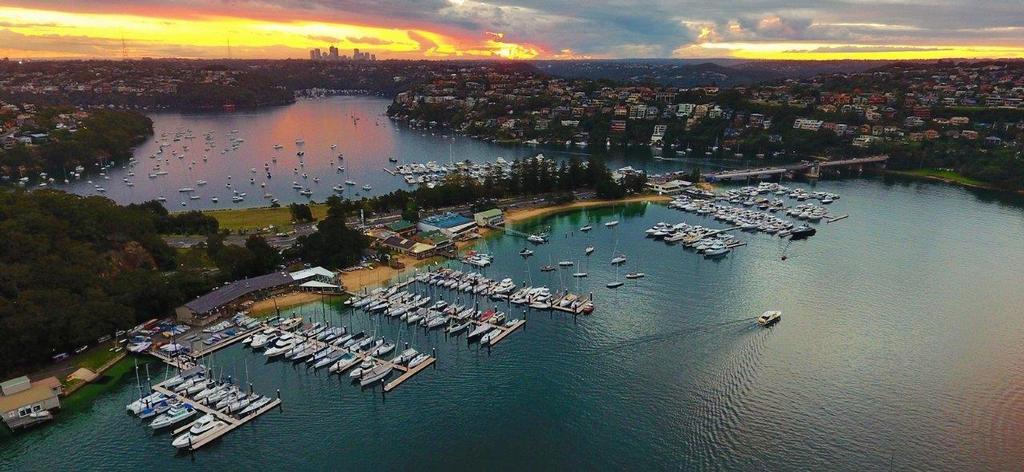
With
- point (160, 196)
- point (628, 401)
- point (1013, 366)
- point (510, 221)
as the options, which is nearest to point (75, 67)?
point (160, 196)

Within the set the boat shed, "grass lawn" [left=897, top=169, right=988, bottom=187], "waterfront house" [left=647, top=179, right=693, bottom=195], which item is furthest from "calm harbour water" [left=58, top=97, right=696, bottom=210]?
"grass lawn" [left=897, top=169, right=988, bottom=187]

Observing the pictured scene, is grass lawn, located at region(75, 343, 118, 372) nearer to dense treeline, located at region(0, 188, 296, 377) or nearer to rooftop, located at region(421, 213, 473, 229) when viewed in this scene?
dense treeline, located at region(0, 188, 296, 377)

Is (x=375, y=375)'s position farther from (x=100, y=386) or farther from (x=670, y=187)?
(x=670, y=187)

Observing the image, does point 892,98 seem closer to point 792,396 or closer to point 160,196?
point 792,396

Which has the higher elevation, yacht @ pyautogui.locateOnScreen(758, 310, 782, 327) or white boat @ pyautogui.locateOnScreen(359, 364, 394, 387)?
yacht @ pyautogui.locateOnScreen(758, 310, 782, 327)

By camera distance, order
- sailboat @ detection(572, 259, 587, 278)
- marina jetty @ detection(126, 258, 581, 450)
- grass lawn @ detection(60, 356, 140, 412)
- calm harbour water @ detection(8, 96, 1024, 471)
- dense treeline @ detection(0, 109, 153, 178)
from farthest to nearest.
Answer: dense treeline @ detection(0, 109, 153, 178) → sailboat @ detection(572, 259, 587, 278) → grass lawn @ detection(60, 356, 140, 412) → marina jetty @ detection(126, 258, 581, 450) → calm harbour water @ detection(8, 96, 1024, 471)
